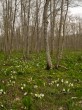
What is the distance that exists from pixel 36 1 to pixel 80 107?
2136 centimetres

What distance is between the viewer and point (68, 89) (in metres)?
7.24

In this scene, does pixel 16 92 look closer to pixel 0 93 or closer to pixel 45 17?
pixel 0 93

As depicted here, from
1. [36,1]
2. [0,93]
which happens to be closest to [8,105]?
[0,93]

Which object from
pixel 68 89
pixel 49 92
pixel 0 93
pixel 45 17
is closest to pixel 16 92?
pixel 0 93

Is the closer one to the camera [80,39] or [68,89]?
[68,89]

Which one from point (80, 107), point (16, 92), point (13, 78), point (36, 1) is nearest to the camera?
point (80, 107)

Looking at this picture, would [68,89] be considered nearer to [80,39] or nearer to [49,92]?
[49,92]

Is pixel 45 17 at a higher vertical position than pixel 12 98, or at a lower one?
higher

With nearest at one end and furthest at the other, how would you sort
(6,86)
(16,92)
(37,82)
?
(16,92), (6,86), (37,82)

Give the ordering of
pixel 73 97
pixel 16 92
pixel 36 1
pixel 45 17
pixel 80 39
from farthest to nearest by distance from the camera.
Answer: pixel 80 39, pixel 36 1, pixel 45 17, pixel 16 92, pixel 73 97

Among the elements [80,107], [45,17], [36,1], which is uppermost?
[36,1]

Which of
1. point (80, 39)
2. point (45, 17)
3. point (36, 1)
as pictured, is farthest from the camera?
point (80, 39)

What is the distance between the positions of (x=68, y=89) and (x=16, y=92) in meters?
1.58

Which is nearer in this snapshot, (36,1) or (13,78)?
(13,78)
